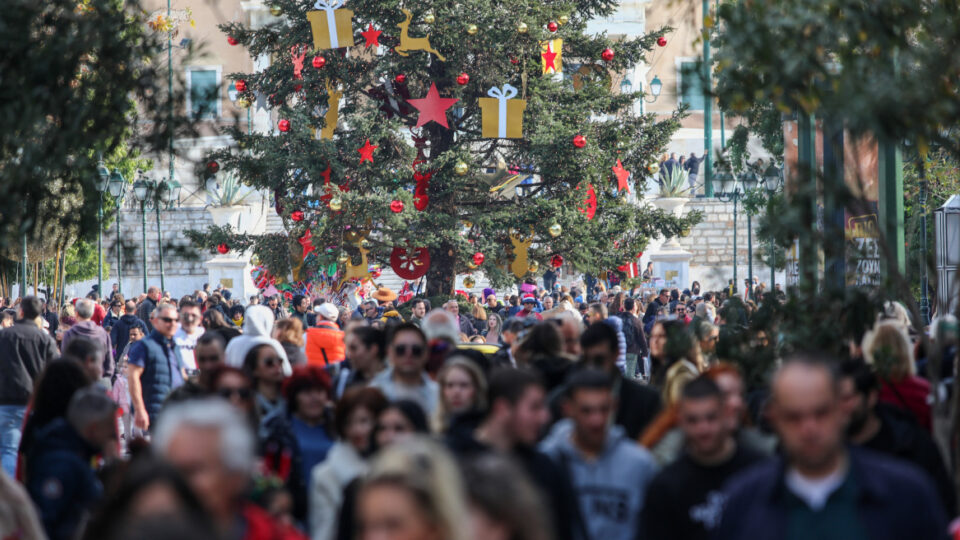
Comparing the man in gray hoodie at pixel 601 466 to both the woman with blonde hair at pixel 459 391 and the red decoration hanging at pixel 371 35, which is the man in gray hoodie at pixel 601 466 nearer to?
the woman with blonde hair at pixel 459 391

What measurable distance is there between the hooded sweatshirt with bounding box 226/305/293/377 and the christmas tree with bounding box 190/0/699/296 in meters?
11.7

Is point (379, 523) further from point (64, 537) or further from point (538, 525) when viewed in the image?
point (64, 537)

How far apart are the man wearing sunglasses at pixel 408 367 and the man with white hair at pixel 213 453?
346cm

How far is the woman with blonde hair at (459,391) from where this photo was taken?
602 cm

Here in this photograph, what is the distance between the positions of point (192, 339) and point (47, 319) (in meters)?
11.2

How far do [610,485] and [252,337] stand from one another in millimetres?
4766

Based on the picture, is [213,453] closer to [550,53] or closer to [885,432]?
[885,432]

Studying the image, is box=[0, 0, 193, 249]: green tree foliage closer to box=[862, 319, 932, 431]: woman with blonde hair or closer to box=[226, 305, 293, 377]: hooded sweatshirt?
box=[226, 305, 293, 377]: hooded sweatshirt

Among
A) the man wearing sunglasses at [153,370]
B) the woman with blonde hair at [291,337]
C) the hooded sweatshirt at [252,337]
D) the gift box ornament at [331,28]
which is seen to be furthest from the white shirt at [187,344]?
the gift box ornament at [331,28]

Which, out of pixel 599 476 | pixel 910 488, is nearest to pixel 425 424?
pixel 599 476

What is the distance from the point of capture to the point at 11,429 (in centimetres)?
1079

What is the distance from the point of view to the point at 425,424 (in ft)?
17.8

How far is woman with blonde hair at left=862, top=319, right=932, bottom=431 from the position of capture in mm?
6344

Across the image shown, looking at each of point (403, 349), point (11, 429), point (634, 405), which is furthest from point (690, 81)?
point (11, 429)
